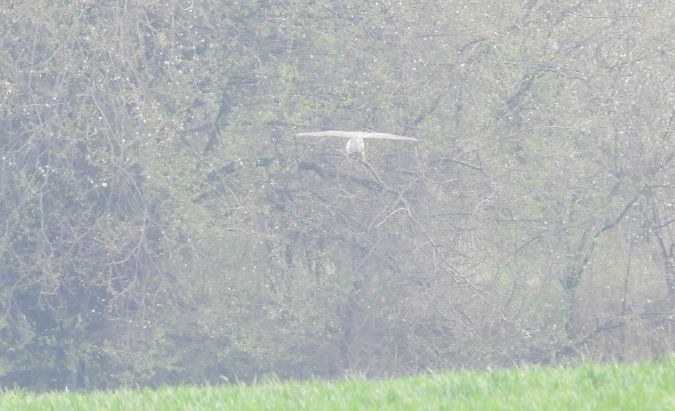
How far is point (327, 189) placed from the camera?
53.0 ft

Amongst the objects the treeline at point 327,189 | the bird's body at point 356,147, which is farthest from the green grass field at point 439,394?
the treeline at point 327,189

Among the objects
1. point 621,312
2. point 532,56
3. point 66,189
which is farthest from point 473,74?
point 66,189

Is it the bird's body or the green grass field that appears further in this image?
the bird's body

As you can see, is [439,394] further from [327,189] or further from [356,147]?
[327,189]

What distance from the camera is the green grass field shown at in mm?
6199

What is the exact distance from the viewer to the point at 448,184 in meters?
16.2

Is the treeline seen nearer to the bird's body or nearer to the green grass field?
the bird's body

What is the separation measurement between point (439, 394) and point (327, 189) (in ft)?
30.5

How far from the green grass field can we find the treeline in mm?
7026

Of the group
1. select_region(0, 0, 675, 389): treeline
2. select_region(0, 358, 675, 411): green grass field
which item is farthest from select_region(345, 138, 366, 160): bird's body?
select_region(0, 358, 675, 411): green grass field

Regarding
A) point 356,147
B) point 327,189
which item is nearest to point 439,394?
point 356,147

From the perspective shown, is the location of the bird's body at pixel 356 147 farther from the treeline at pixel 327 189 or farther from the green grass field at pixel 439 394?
the green grass field at pixel 439 394

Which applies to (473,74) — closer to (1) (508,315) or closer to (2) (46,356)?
(1) (508,315)

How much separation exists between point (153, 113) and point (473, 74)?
4.04 meters
